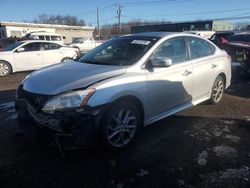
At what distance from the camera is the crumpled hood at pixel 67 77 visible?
354cm

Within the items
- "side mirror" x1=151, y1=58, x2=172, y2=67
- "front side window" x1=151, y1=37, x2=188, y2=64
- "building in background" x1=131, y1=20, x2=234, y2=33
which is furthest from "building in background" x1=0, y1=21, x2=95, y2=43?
"side mirror" x1=151, y1=58, x2=172, y2=67

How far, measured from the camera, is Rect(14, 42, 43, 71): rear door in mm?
11609

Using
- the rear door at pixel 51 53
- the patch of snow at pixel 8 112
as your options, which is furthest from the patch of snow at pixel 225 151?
the rear door at pixel 51 53

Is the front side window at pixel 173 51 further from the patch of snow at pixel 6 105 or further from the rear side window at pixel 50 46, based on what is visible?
the rear side window at pixel 50 46

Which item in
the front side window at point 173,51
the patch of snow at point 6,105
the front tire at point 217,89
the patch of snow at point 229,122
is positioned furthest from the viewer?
the patch of snow at point 6,105

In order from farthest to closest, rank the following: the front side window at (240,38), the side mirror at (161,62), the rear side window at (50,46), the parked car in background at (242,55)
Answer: the rear side window at (50,46), the front side window at (240,38), the parked car in background at (242,55), the side mirror at (161,62)

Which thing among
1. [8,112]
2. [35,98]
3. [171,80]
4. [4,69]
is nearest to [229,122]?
[171,80]

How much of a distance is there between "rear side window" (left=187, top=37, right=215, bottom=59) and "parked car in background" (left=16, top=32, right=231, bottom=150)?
0.07ft

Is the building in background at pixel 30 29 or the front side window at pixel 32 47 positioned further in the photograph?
the building in background at pixel 30 29

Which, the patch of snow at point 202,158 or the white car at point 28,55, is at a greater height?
the white car at point 28,55

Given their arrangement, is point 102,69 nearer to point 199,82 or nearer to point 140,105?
point 140,105

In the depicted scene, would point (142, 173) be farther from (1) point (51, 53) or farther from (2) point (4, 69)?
(1) point (51, 53)

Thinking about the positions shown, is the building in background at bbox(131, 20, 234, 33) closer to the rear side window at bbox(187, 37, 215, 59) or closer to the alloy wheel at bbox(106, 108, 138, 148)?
the rear side window at bbox(187, 37, 215, 59)

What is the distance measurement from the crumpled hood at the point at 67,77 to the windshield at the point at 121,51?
11.1 inches
